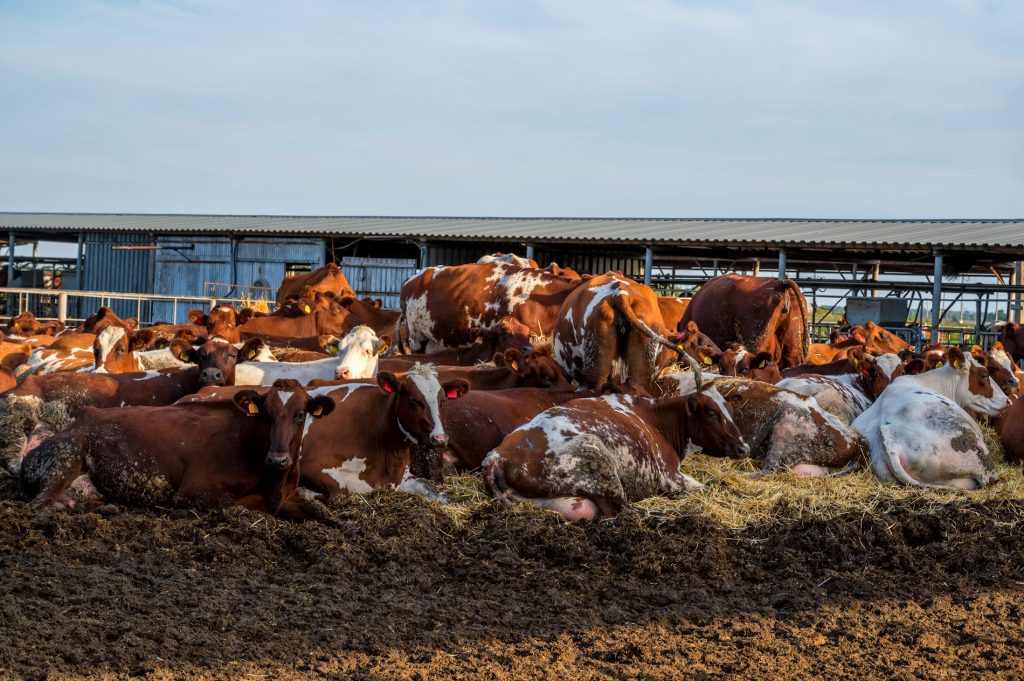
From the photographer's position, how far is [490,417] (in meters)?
8.59

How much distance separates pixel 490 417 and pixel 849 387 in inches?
162

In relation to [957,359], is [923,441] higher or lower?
lower

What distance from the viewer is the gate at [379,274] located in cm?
3311

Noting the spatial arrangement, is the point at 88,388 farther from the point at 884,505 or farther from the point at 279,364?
the point at 884,505

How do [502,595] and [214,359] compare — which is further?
[214,359]

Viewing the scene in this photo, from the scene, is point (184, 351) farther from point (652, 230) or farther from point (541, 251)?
point (652, 230)

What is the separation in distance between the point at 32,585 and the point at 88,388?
11.4 feet

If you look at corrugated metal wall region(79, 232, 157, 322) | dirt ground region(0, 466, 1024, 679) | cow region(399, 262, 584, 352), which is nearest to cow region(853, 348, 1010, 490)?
dirt ground region(0, 466, 1024, 679)

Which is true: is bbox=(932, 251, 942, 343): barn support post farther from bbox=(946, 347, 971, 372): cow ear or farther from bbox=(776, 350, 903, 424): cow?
bbox=(946, 347, 971, 372): cow ear

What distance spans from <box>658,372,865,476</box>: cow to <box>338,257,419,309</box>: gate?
A: 24.1 metres

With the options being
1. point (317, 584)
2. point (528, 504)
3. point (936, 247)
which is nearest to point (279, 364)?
point (528, 504)

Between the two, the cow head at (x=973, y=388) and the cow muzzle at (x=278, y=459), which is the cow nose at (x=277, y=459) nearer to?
the cow muzzle at (x=278, y=459)

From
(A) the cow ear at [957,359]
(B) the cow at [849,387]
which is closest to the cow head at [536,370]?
(B) the cow at [849,387]

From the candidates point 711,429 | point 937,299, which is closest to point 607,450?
point 711,429
